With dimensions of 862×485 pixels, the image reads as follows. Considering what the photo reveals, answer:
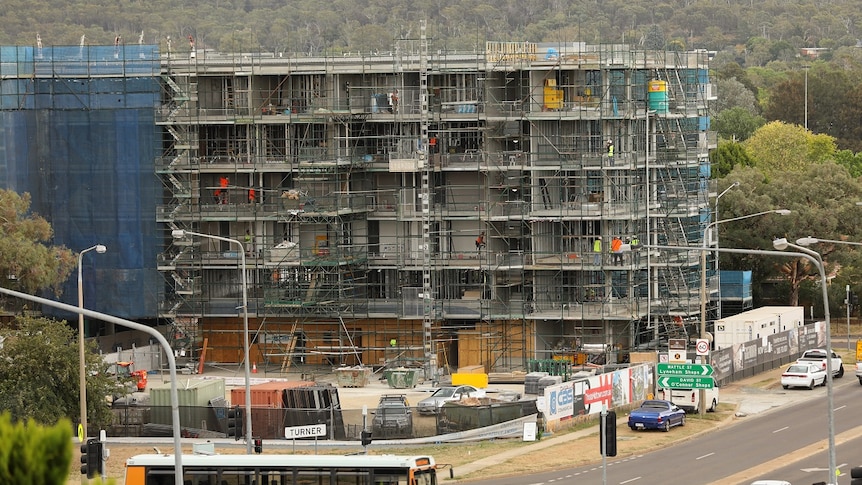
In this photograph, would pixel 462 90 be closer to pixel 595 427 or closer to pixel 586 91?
pixel 586 91

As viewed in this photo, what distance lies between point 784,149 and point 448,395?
82.3m

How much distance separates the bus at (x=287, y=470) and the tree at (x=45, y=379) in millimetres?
16616

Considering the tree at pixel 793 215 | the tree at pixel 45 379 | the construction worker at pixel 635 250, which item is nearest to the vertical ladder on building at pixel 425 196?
the construction worker at pixel 635 250

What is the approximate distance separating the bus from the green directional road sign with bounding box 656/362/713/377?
82.4 ft

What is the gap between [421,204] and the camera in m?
83.5

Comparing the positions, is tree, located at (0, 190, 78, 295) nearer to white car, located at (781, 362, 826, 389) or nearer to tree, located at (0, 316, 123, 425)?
tree, located at (0, 316, 123, 425)

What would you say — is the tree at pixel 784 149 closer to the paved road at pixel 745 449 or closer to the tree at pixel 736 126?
the tree at pixel 736 126

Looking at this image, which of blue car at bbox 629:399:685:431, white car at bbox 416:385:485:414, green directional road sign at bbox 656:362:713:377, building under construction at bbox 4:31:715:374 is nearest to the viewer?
blue car at bbox 629:399:685:431

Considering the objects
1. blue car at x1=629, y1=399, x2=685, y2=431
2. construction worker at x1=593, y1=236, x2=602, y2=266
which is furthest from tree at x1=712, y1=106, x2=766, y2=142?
blue car at x1=629, y1=399, x2=685, y2=431

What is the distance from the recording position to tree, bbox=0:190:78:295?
248ft

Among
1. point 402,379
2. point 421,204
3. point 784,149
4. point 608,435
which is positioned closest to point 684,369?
point 402,379

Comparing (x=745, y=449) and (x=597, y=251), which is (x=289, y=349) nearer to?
(x=597, y=251)

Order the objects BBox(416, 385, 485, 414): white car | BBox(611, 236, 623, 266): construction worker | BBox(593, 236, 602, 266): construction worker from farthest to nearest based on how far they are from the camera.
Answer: BBox(593, 236, 602, 266): construction worker → BBox(611, 236, 623, 266): construction worker → BBox(416, 385, 485, 414): white car

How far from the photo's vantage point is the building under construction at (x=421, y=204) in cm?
8194
